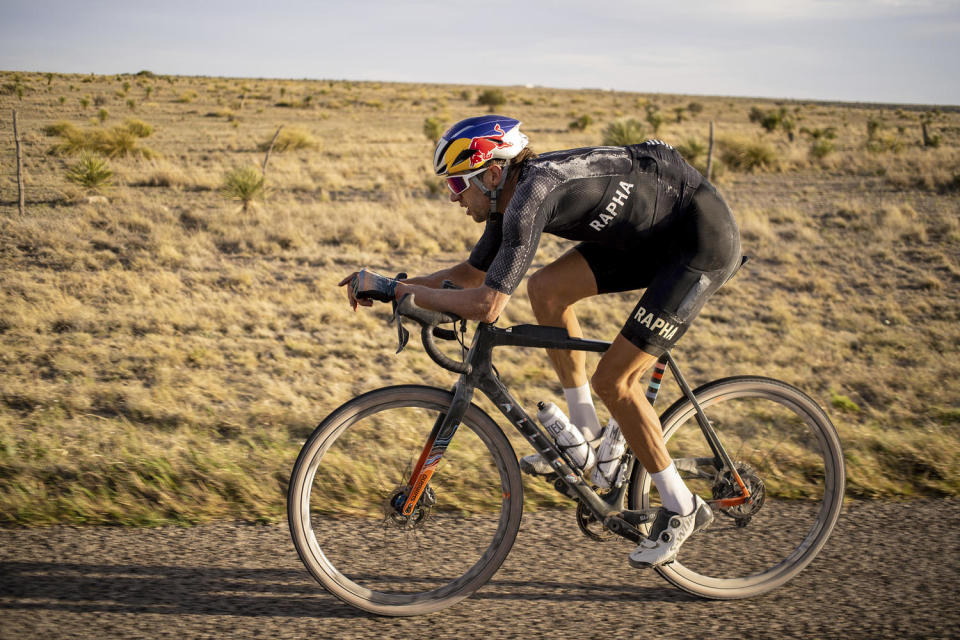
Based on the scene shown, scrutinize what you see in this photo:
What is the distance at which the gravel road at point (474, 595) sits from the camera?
266 cm

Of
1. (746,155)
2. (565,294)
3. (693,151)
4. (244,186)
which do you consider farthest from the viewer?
(746,155)

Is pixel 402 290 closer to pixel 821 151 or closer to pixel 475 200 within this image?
pixel 475 200

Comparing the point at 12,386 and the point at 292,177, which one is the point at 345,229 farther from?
A: the point at 12,386

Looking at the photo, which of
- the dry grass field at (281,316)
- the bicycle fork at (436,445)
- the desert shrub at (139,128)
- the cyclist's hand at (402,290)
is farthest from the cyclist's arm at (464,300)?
the desert shrub at (139,128)

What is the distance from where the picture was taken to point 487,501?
3.64m

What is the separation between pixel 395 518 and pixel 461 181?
137cm

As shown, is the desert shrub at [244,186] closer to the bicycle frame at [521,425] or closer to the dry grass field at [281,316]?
the dry grass field at [281,316]

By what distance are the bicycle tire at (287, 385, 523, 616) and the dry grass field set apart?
0.32 metres

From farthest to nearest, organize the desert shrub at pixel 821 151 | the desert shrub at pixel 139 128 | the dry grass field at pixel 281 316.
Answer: the desert shrub at pixel 821 151, the desert shrub at pixel 139 128, the dry grass field at pixel 281 316

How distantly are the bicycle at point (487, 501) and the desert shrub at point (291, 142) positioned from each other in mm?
25443

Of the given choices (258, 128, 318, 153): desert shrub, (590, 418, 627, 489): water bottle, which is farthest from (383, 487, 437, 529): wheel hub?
(258, 128, 318, 153): desert shrub

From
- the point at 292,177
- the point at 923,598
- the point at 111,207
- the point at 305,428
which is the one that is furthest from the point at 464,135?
the point at 292,177

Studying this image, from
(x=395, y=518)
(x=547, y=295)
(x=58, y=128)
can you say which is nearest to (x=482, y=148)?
(x=547, y=295)

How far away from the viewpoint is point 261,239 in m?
13.2
